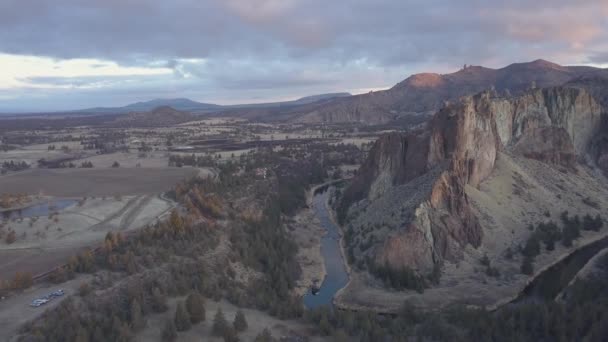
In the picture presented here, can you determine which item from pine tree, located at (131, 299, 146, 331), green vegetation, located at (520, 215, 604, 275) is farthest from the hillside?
pine tree, located at (131, 299, 146, 331)

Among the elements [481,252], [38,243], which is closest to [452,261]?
[481,252]

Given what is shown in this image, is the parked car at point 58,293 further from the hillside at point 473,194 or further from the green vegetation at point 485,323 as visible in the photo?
the hillside at point 473,194

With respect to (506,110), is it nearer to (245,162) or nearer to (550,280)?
(550,280)

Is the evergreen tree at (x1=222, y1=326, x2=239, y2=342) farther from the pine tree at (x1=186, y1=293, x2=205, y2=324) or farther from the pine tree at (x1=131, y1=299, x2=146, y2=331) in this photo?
the pine tree at (x1=131, y1=299, x2=146, y2=331)

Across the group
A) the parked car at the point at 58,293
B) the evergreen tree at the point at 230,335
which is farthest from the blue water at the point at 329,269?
the parked car at the point at 58,293

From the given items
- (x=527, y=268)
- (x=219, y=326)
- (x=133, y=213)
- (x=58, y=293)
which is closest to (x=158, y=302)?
(x=219, y=326)
